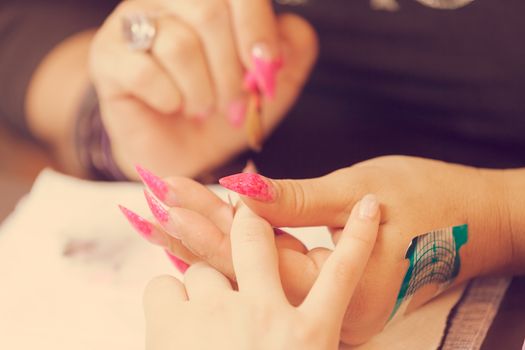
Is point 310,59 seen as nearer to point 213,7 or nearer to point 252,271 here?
A: point 213,7

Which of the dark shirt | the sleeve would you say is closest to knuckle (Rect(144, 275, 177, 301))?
the dark shirt

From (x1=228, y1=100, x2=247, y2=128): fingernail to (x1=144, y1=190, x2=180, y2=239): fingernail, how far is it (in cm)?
26

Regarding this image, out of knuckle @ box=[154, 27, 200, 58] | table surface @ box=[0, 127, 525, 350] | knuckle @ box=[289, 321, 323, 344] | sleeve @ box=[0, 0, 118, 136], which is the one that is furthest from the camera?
sleeve @ box=[0, 0, 118, 136]

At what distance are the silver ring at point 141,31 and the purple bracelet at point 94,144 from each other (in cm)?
17

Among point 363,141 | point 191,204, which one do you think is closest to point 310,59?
point 363,141

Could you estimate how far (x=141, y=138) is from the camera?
2.32ft

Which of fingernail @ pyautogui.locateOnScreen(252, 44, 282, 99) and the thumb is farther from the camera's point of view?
fingernail @ pyautogui.locateOnScreen(252, 44, 282, 99)

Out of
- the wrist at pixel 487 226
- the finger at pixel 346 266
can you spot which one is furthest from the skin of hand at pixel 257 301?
the wrist at pixel 487 226

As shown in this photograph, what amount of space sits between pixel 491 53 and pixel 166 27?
381 millimetres

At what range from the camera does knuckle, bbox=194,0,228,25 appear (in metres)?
0.65

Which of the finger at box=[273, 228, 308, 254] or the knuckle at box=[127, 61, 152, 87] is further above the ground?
the knuckle at box=[127, 61, 152, 87]

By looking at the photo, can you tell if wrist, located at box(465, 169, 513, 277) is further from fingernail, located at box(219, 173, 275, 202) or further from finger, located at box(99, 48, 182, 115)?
finger, located at box(99, 48, 182, 115)

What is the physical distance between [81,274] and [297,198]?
0.26 meters

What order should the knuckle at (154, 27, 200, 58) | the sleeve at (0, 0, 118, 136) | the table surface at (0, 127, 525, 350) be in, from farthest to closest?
the sleeve at (0, 0, 118, 136) < the knuckle at (154, 27, 200, 58) < the table surface at (0, 127, 525, 350)
